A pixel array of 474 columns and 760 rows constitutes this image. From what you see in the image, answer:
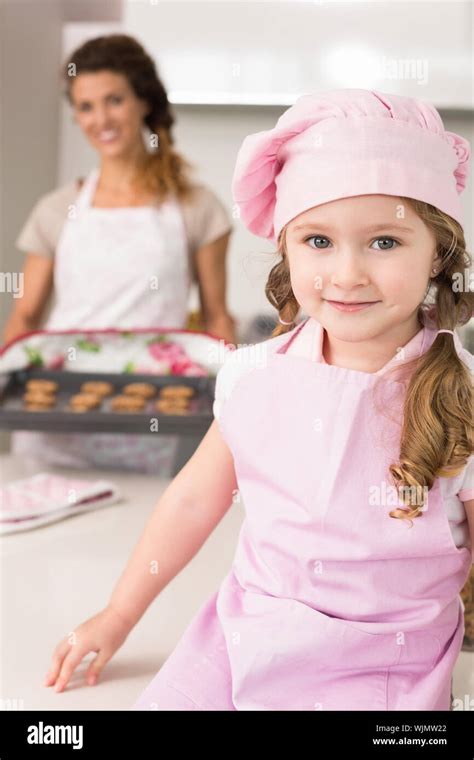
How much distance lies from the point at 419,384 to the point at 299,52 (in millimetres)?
1862

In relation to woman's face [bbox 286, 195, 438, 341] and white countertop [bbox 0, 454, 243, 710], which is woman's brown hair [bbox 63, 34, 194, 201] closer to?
white countertop [bbox 0, 454, 243, 710]

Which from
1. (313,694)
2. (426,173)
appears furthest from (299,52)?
(313,694)

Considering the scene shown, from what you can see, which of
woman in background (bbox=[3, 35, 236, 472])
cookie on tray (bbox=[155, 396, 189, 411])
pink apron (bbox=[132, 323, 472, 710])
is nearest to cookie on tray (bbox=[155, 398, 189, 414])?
cookie on tray (bbox=[155, 396, 189, 411])

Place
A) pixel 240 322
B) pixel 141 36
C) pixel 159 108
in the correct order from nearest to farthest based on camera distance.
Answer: pixel 159 108 < pixel 141 36 < pixel 240 322

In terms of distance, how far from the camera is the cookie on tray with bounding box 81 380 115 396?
1.43 metres

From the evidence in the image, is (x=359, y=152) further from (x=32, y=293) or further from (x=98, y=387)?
(x=32, y=293)

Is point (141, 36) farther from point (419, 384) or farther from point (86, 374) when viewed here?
point (419, 384)

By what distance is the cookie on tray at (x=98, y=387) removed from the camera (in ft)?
4.70

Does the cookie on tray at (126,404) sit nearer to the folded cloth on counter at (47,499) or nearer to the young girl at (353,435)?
the folded cloth on counter at (47,499)

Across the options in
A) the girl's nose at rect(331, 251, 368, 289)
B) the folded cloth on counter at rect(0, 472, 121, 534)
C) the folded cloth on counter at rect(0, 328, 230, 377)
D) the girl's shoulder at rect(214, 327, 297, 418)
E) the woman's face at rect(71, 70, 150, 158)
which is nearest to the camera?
the girl's nose at rect(331, 251, 368, 289)

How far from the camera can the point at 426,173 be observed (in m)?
0.68

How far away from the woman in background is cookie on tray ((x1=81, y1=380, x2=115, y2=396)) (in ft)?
0.80

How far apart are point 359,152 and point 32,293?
128 cm

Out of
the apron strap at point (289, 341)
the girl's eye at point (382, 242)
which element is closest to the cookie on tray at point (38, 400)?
the apron strap at point (289, 341)
